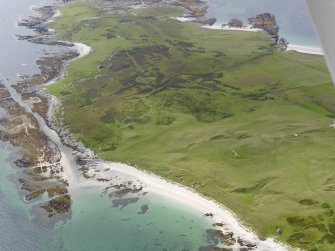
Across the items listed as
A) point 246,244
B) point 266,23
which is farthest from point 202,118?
point 266,23

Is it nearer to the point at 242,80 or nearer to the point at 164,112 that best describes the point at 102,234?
the point at 164,112

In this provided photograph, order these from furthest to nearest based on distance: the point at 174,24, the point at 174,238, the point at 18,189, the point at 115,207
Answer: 1. the point at 174,24
2. the point at 18,189
3. the point at 115,207
4. the point at 174,238

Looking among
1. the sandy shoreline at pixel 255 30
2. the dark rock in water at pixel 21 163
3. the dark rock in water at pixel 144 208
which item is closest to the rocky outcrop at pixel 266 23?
the sandy shoreline at pixel 255 30

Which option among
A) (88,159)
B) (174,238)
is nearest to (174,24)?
(88,159)

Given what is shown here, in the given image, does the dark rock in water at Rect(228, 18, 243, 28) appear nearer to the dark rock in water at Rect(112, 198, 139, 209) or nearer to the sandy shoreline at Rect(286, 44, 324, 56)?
the sandy shoreline at Rect(286, 44, 324, 56)

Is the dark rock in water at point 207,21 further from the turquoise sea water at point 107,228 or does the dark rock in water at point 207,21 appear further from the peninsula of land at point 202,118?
the turquoise sea water at point 107,228

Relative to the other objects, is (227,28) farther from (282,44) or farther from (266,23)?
(282,44)
